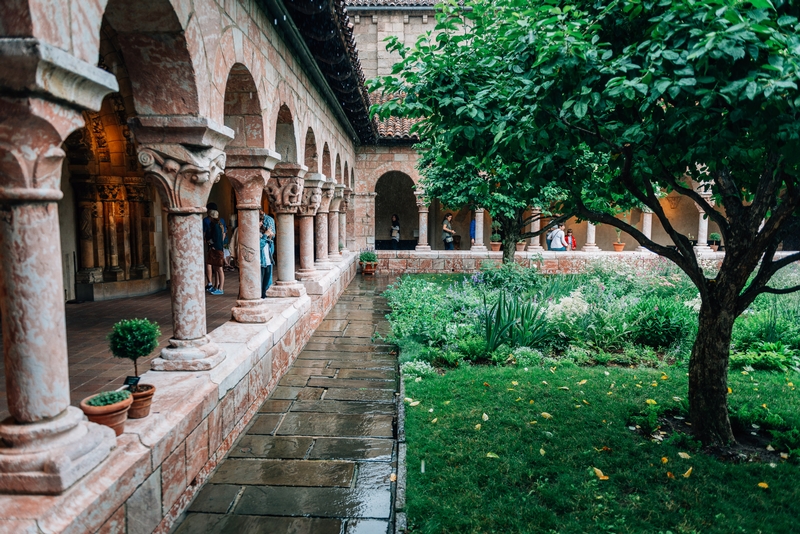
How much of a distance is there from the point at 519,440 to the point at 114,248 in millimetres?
7455

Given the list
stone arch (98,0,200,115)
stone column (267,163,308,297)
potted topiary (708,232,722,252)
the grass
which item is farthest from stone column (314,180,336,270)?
potted topiary (708,232,722,252)

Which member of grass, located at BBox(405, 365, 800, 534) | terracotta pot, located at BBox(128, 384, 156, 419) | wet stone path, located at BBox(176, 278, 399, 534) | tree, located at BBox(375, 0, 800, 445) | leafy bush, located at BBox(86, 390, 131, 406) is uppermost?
tree, located at BBox(375, 0, 800, 445)

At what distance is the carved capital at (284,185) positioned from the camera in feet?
23.2

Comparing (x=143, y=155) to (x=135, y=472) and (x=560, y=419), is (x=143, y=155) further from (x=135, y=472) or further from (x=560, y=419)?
(x=560, y=419)

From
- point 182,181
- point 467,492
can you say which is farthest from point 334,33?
point 467,492

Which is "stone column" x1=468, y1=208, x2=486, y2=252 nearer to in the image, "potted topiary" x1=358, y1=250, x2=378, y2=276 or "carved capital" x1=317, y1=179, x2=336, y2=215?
"potted topiary" x1=358, y1=250, x2=378, y2=276

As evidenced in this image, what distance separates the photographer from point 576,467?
12.2 feet

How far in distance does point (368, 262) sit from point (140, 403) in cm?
1206

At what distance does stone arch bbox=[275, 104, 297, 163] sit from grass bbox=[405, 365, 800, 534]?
353 centimetres

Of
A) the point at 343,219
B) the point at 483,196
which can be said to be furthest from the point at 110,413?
the point at 343,219

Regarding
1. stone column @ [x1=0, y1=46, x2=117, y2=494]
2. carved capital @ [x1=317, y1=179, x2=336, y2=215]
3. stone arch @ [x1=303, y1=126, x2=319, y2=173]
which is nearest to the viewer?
stone column @ [x1=0, y1=46, x2=117, y2=494]

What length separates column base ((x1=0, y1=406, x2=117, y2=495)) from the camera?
2.20 m

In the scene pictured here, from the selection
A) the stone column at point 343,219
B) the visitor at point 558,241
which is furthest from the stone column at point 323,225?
the visitor at point 558,241

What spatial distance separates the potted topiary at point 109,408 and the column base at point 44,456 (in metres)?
0.24
